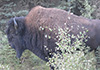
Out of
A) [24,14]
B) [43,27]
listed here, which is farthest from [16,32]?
[24,14]

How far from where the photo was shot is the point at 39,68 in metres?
5.53

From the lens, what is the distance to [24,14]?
7.55 metres

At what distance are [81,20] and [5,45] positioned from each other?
124 inches

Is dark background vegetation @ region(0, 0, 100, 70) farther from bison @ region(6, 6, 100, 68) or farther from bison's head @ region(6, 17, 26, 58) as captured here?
bison's head @ region(6, 17, 26, 58)

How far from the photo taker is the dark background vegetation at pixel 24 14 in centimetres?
A: 574

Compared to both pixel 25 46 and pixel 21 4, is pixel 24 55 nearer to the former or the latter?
pixel 25 46

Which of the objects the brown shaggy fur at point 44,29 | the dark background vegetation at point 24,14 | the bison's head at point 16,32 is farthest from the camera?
the dark background vegetation at point 24,14

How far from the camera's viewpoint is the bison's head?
187 inches

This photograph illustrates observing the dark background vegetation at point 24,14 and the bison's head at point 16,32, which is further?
the dark background vegetation at point 24,14

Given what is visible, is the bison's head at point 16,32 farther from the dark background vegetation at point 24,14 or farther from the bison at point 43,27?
the dark background vegetation at point 24,14

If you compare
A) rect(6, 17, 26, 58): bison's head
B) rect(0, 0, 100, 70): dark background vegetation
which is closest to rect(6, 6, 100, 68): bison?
rect(6, 17, 26, 58): bison's head

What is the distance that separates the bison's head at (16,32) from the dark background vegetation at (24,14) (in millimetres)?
842

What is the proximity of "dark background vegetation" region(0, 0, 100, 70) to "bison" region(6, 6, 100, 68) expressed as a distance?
55cm

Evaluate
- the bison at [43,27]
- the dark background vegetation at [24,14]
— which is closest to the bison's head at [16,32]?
the bison at [43,27]
